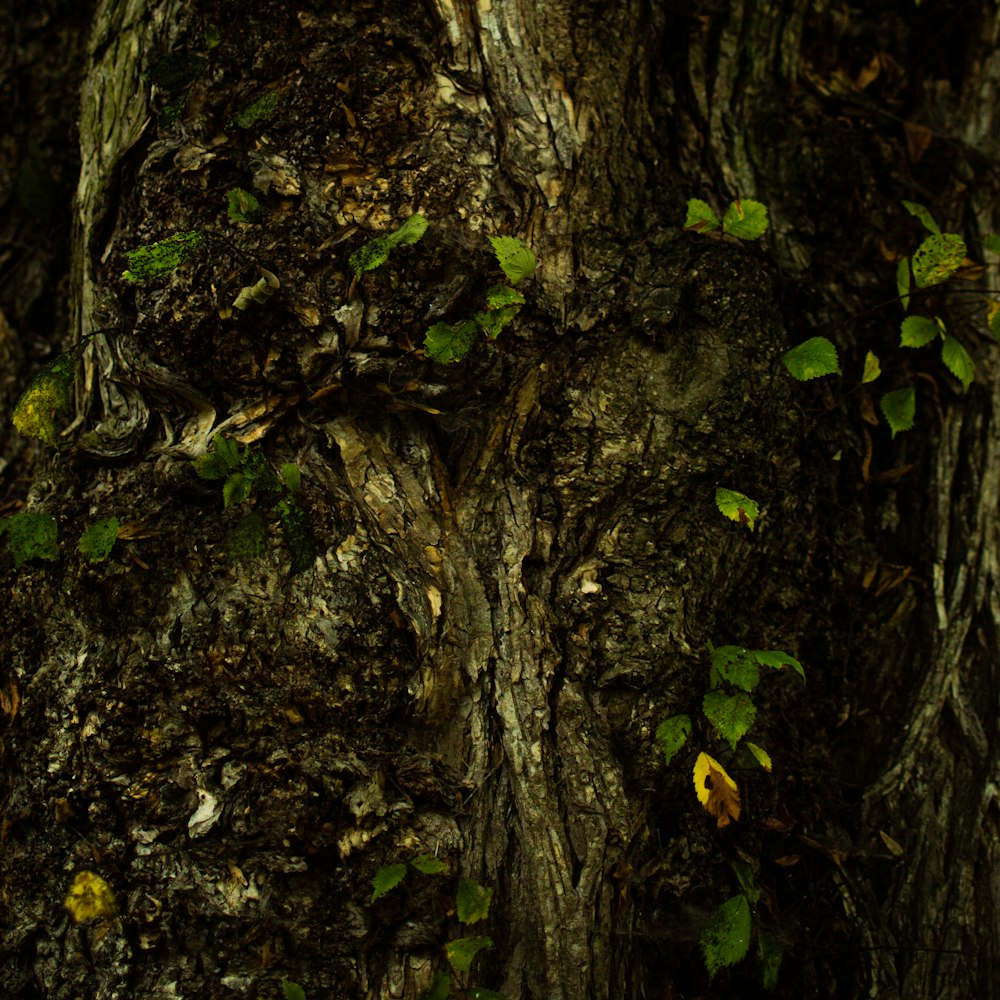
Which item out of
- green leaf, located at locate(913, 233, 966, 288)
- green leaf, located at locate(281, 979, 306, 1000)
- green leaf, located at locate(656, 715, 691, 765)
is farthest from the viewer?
green leaf, located at locate(913, 233, 966, 288)

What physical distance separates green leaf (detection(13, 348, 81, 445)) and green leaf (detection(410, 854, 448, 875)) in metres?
1.43

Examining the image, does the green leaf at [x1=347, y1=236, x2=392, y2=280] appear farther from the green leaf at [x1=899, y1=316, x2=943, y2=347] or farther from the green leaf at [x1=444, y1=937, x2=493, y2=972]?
the green leaf at [x1=444, y1=937, x2=493, y2=972]

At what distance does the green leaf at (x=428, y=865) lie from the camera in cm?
201

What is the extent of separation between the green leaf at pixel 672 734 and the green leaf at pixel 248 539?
1.07 metres

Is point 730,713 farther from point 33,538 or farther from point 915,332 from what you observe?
point 33,538

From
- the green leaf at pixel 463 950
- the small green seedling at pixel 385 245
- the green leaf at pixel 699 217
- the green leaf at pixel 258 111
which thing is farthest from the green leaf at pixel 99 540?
the green leaf at pixel 699 217

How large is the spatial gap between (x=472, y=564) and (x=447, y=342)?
0.57 m

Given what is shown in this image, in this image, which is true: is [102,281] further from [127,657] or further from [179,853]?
[179,853]

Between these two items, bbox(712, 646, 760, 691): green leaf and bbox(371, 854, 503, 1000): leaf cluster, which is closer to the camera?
bbox(371, 854, 503, 1000): leaf cluster

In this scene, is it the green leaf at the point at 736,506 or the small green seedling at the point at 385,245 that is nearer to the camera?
the small green seedling at the point at 385,245

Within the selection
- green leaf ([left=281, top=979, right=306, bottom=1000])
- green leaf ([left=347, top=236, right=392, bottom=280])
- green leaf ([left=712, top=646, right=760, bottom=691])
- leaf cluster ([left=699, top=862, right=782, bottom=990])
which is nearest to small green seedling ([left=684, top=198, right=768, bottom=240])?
green leaf ([left=347, top=236, right=392, bottom=280])

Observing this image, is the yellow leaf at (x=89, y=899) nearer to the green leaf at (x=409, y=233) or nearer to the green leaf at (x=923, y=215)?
the green leaf at (x=409, y=233)

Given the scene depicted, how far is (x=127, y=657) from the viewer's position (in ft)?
6.97

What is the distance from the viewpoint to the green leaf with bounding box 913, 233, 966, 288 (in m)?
2.48
